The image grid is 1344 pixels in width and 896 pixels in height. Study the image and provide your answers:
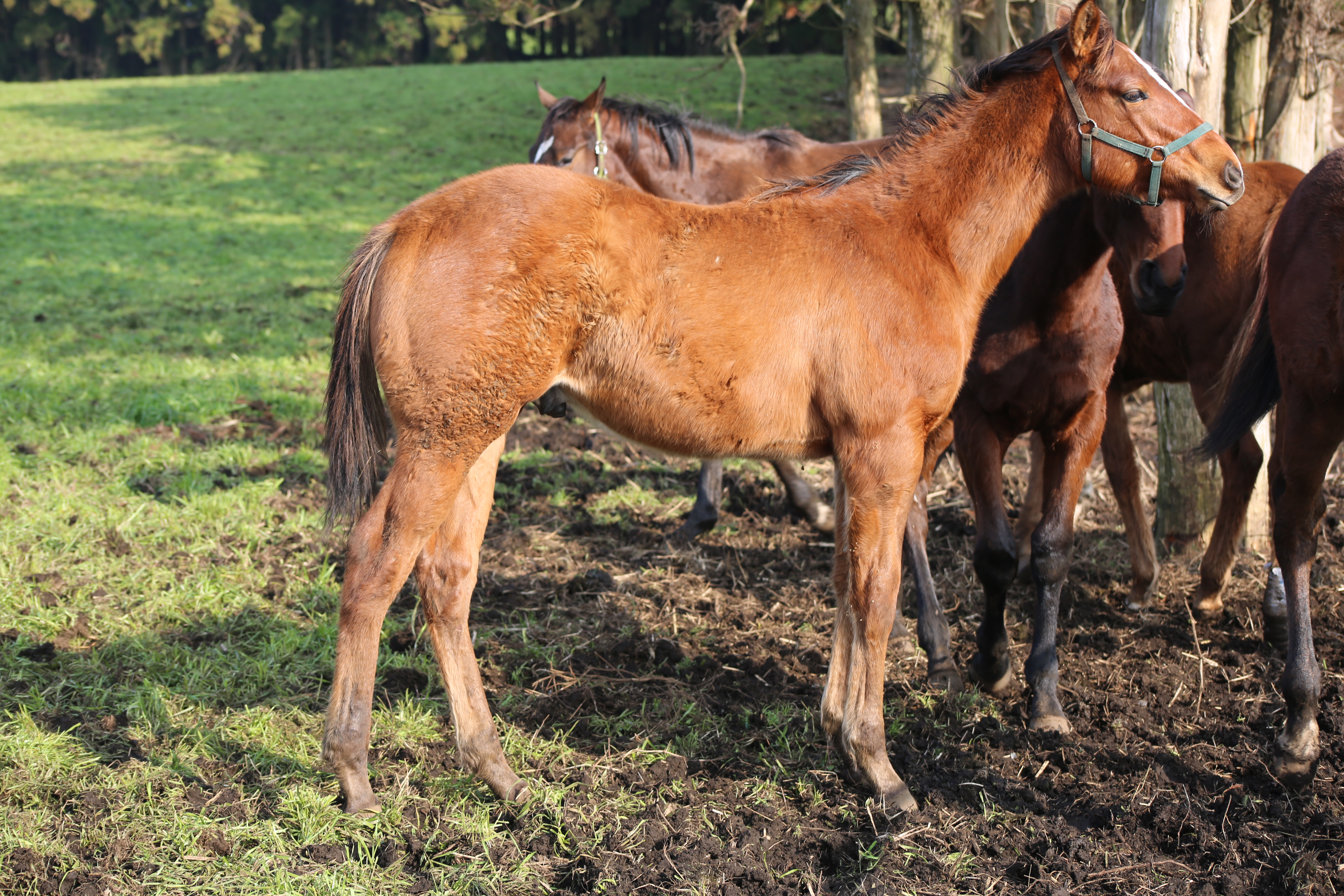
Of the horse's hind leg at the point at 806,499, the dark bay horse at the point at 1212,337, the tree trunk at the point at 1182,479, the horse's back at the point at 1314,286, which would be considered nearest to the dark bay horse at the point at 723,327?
the horse's back at the point at 1314,286

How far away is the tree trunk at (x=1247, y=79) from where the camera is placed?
5.82 meters

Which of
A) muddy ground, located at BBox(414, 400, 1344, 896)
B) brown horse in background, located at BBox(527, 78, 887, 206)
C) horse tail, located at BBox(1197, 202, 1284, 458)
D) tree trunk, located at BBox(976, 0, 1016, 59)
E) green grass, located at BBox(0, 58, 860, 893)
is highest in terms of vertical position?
tree trunk, located at BBox(976, 0, 1016, 59)

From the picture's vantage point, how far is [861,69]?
11.7 meters

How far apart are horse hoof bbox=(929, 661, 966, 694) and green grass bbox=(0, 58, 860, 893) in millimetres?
717

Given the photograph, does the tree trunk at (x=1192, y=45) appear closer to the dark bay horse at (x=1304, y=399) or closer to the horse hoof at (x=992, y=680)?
the dark bay horse at (x=1304, y=399)

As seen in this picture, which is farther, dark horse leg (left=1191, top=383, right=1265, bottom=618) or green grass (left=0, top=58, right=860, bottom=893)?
dark horse leg (left=1191, top=383, right=1265, bottom=618)

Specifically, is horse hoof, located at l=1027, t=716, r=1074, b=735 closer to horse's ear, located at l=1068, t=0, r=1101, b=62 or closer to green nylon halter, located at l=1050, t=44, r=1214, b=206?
green nylon halter, located at l=1050, t=44, r=1214, b=206

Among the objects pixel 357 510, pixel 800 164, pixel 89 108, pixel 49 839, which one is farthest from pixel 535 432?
pixel 89 108

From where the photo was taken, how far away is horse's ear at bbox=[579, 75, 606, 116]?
5.95 m

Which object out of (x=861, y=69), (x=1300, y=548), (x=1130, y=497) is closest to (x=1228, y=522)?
(x=1130, y=497)

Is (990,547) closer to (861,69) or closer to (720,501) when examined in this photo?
(720,501)

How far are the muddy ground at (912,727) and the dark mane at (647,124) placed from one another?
7.89 ft

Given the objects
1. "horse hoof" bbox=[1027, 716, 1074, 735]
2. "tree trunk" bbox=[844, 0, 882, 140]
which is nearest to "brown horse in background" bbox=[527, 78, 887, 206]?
"horse hoof" bbox=[1027, 716, 1074, 735]

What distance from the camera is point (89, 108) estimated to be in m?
26.8
